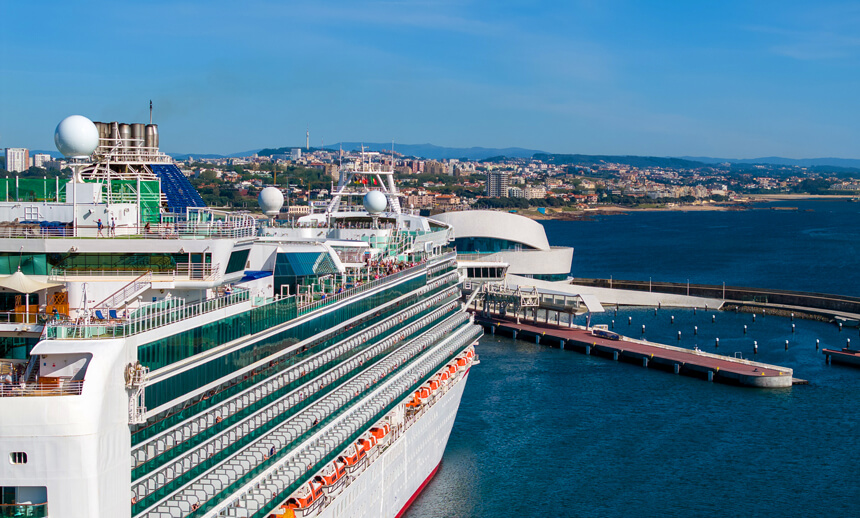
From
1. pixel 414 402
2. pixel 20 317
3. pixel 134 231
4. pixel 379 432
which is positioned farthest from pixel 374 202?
pixel 20 317

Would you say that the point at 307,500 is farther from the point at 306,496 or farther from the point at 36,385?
the point at 36,385

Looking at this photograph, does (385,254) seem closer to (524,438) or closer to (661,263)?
(524,438)

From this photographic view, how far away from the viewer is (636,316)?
71.1 m

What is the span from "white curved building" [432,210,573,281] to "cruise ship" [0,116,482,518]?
4898 cm

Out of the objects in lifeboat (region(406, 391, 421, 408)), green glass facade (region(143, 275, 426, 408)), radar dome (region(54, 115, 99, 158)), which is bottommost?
lifeboat (region(406, 391, 421, 408))

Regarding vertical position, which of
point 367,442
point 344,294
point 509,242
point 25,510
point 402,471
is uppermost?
point 344,294

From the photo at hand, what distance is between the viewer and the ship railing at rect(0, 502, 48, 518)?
12195mm

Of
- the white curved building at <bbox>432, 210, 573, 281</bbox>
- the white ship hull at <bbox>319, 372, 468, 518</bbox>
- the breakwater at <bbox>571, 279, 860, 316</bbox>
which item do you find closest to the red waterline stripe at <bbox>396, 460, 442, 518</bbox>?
the white ship hull at <bbox>319, 372, 468, 518</bbox>

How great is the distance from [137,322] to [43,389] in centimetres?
168

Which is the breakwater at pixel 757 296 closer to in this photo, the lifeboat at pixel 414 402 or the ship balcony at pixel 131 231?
the lifeboat at pixel 414 402

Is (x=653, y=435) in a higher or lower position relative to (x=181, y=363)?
lower

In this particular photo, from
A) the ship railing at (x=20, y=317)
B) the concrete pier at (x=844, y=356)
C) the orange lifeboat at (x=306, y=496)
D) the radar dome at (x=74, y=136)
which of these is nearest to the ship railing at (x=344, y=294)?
the orange lifeboat at (x=306, y=496)

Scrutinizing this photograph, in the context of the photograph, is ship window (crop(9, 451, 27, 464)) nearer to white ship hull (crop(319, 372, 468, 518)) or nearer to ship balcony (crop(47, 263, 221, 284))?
ship balcony (crop(47, 263, 221, 284))

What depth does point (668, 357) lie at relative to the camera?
5184 cm
